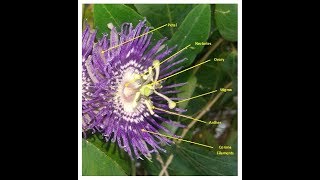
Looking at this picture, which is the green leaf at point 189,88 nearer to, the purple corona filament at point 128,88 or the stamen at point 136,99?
the purple corona filament at point 128,88

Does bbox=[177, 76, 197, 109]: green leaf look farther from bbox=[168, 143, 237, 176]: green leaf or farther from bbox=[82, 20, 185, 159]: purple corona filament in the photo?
bbox=[168, 143, 237, 176]: green leaf

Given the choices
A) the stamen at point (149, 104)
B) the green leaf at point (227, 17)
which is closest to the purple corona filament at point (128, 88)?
the stamen at point (149, 104)

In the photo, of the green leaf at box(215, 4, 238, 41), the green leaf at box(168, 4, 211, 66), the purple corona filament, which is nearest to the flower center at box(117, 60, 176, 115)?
the purple corona filament

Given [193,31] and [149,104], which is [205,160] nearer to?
[149,104]

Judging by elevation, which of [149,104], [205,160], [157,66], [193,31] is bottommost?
[205,160]

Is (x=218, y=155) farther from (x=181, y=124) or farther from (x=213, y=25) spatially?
(x=213, y=25)

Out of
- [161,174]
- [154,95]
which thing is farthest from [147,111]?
[161,174]

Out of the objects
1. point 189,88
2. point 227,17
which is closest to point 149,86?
point 189,88
